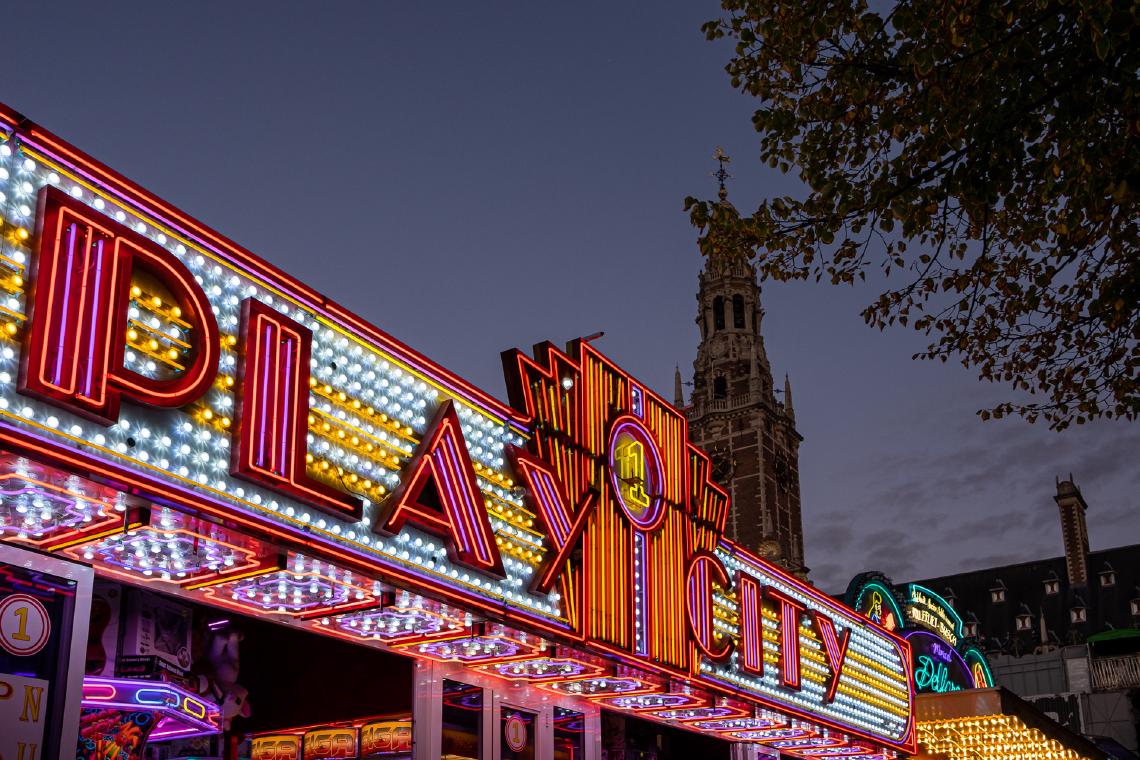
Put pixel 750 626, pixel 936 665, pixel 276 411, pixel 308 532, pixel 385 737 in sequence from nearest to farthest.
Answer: pixel 276 411, pixel 308 532, pixel 385 737, pixel 750 626, pixel 936 665

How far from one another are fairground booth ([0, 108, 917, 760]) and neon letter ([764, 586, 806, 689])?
83mm

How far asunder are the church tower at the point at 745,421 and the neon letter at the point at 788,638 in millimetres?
72677

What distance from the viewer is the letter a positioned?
37.9ft

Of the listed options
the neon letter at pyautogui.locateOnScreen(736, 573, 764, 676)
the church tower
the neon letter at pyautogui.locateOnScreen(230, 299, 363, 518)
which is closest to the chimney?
the church tower

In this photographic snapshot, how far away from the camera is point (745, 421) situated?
10169cm

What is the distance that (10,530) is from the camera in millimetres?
9352

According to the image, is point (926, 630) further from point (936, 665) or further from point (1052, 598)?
point (1052, 598)

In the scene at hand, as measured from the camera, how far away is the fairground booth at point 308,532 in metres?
8.62

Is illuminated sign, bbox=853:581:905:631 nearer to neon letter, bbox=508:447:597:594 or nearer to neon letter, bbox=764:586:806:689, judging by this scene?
neon letter, bbox=764:586:806:689

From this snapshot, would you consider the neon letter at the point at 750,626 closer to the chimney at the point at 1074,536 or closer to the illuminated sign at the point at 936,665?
the illuminated sign at the point at 936,665

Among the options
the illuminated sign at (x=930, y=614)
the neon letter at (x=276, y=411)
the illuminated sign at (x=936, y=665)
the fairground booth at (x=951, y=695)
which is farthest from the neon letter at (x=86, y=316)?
the illuminated sign at (x=930, y=614)

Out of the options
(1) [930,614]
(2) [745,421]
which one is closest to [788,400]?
(2) [745,421]

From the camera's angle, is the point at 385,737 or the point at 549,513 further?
the point at 385,737

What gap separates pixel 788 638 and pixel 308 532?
1159cm
